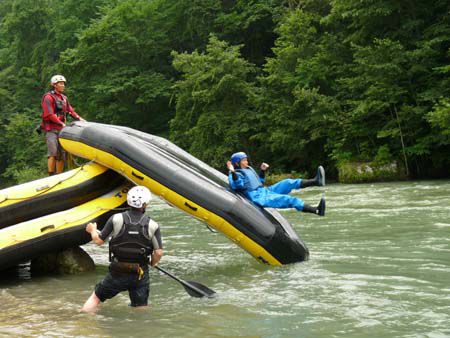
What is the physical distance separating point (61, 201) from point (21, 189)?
45 cm

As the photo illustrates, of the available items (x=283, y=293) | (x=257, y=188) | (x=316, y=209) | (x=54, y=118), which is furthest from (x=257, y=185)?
(x=54, y=118)

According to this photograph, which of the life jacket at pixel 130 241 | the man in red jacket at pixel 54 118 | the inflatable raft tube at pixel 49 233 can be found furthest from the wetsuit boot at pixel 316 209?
the man in red jacket at pixel 54 118

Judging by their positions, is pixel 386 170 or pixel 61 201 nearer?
pixel 61 201

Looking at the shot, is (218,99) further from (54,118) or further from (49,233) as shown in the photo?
(49,233)

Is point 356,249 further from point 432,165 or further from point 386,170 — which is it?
point 432,165

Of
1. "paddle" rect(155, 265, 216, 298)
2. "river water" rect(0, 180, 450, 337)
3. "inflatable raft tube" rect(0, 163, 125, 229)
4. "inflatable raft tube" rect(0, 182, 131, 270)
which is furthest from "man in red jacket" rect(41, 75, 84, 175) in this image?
"paddle" rect(155, 265, 216, 298)

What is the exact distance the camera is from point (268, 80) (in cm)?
2378

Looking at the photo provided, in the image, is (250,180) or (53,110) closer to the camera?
(250,180)

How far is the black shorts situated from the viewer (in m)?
5.18

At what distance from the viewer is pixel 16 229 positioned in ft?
22.6

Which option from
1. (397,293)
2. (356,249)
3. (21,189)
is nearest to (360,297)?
(397,293)

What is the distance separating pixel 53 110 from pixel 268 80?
15.7 m

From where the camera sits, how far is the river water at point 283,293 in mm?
4770

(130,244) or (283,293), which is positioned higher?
(130,244)
